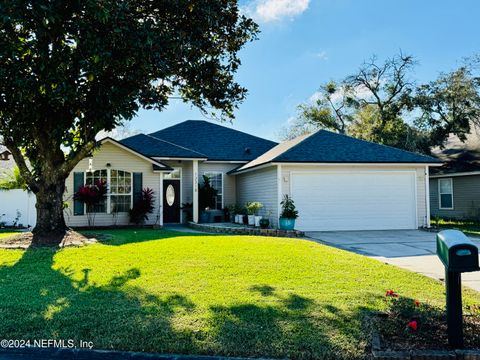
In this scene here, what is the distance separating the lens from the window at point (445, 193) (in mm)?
22125

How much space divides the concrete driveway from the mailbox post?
3054 mm

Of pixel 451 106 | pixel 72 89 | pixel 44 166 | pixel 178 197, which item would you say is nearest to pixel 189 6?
pixel 72 89

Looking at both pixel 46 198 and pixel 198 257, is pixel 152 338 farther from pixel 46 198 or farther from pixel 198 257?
pixel 46 198

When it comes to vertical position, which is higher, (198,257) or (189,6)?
(189,6)

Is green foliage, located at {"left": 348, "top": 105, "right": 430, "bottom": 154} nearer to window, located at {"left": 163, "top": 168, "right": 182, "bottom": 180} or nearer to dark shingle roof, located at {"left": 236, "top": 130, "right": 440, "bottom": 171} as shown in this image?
dark shingle roof, located at {"left": 236, "top": 130, "right": 440, "bottom": 171}

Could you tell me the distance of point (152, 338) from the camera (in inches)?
163

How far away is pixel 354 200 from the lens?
51.1 feet

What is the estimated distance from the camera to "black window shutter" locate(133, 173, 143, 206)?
55.3 feet

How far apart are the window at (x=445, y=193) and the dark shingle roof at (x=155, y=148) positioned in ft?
44.8

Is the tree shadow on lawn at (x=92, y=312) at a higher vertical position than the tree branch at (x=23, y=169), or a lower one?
lower

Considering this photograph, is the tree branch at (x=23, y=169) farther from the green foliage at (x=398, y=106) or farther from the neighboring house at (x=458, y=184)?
the green foliage at (x=398, y=106)

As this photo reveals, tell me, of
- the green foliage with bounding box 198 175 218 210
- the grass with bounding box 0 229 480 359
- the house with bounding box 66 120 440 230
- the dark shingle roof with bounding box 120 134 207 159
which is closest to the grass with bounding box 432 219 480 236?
the house with bounding box 66 120 440 230

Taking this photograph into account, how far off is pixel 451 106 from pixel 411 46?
5.12 meters

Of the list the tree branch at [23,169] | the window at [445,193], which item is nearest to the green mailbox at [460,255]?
the tree branch at [23,169]
